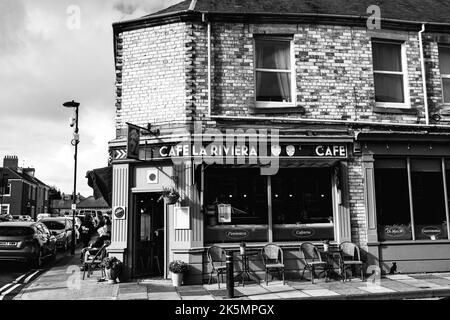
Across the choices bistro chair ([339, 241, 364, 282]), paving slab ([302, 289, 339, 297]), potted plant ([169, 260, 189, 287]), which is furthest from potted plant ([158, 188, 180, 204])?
bistro chair ([339, 241, 364, 282])

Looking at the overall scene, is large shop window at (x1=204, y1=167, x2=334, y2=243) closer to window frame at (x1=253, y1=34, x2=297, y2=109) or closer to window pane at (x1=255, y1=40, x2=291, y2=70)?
window frame at (x1=253, y1=34, x2=297, y2=109)

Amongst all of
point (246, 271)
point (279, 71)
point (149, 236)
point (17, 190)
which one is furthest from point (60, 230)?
point (17, 190)

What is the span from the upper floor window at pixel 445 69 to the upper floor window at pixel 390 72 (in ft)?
3.84

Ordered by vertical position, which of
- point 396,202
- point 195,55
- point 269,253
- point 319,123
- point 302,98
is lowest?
point 269,253

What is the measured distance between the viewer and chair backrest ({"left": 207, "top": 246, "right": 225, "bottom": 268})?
32.5 ft

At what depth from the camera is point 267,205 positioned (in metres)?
10.6

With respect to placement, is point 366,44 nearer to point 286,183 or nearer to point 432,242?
point 286,183

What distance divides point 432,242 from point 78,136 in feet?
49.8

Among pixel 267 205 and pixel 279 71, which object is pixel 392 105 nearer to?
pixel 279 71

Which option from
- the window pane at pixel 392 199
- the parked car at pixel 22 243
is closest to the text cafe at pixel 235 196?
the window pane at pixel 392 199

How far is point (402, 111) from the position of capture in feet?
36.9

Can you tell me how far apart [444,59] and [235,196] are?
7.03 m
